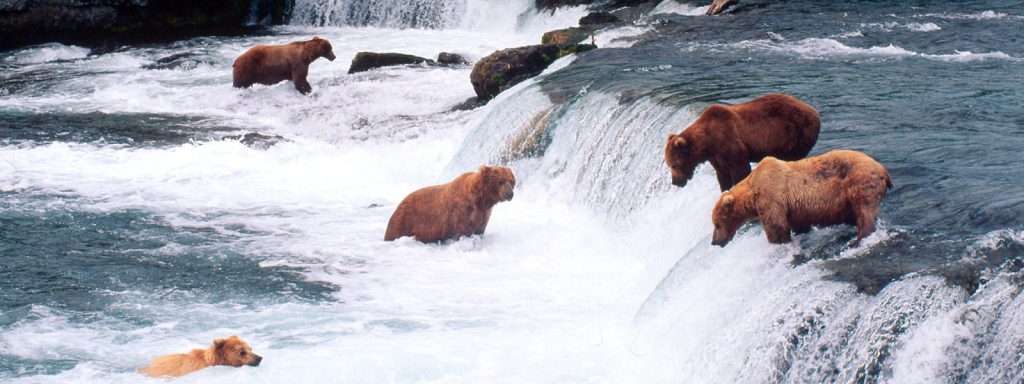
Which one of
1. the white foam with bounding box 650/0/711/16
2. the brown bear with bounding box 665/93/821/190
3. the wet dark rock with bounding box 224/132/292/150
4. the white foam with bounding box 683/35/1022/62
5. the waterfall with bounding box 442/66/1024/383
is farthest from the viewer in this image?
the white foam with bounding box 650/0/711/16

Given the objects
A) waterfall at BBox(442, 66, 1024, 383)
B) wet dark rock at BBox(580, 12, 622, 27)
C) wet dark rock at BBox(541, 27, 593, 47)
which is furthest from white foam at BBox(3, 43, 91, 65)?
waterfall at BBox(442, 66, 1024, 383)

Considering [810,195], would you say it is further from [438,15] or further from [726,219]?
[438,15]

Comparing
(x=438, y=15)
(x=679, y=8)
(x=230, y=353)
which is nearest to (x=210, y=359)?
(x=230, y=353)

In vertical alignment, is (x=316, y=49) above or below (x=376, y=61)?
above

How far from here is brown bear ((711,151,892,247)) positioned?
18.7 ft

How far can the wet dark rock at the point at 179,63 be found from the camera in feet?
65.3

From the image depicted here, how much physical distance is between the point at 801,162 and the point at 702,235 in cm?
191

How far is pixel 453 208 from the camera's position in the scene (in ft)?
30.0

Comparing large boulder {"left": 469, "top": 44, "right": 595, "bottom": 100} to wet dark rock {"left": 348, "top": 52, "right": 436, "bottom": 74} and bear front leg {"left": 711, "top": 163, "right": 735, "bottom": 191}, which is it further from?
bear front leg {"left": 711, "top": 163, "right": 735, "bottom": 191}

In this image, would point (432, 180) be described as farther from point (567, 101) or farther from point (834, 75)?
point (834, 75)

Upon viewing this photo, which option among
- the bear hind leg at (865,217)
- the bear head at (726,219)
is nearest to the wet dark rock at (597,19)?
the bear head at (726,219)

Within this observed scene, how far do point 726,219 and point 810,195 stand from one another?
1.73 ft

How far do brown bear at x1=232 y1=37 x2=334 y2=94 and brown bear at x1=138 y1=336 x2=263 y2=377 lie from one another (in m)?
10.5

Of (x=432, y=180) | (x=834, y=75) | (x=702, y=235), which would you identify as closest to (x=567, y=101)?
(x=432, y=180)
